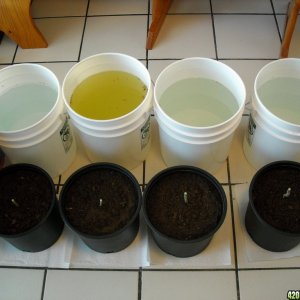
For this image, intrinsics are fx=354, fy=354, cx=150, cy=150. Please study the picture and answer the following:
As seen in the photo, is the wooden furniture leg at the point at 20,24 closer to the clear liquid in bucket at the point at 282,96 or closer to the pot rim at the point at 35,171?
the pot rim at the point at 35,171

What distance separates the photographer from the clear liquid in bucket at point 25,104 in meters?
1.04

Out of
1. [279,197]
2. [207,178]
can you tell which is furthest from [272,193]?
[207,178]

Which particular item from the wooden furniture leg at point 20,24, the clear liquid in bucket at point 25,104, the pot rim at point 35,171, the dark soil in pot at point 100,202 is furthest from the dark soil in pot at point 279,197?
the wooden furniture leg at point 20,24

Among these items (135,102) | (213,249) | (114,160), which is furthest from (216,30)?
(213,249)

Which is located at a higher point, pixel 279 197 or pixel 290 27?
pixel 290 27

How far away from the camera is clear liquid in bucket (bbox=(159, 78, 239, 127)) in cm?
103

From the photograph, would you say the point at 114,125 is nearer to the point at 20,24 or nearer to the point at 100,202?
the point at 100,202

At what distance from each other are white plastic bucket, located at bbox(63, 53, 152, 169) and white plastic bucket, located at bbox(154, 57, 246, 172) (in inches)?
2.0

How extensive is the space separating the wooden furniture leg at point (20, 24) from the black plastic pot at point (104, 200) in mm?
701

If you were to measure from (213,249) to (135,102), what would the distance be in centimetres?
46

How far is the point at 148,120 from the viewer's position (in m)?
0.98

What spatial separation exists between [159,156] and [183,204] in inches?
10.6

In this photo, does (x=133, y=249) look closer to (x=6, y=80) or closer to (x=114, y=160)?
(x=114, y=160)

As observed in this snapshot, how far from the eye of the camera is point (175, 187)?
35.7 inches
